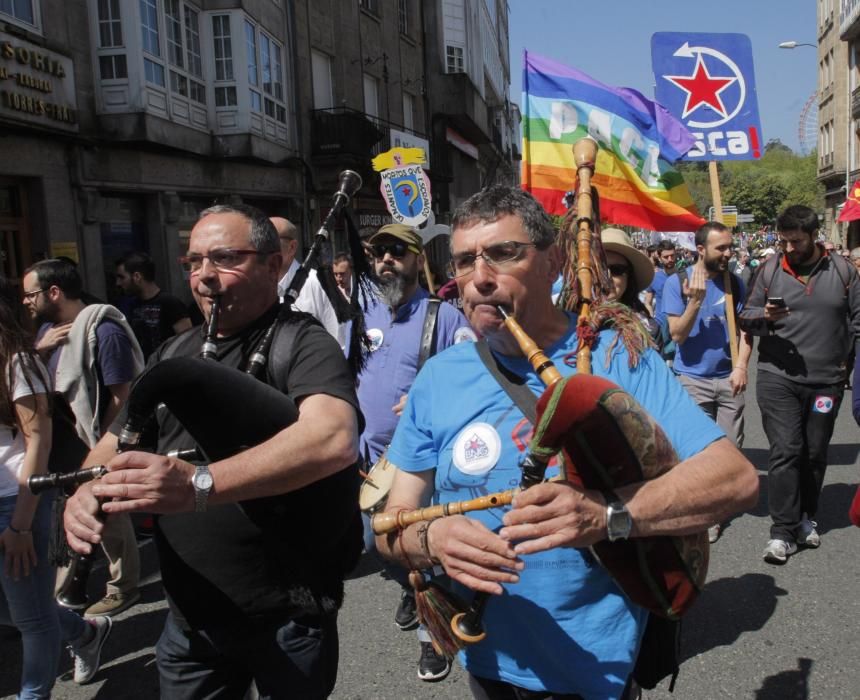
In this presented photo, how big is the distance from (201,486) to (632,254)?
2.69 metres

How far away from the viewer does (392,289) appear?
423cm

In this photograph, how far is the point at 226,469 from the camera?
177cm

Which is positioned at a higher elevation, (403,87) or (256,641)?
(403,87)

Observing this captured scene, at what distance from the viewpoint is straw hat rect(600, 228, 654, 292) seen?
3.79 meters

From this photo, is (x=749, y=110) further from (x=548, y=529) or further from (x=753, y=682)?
(x=548, y=529)

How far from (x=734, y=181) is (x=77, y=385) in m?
63.0

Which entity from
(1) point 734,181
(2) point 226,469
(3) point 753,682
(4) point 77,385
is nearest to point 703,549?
(2) point 226,469

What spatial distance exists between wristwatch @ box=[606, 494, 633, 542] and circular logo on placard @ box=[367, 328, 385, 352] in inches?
108

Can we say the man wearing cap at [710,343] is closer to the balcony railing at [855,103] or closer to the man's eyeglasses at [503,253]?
the man's eyeglasses at [503,253]

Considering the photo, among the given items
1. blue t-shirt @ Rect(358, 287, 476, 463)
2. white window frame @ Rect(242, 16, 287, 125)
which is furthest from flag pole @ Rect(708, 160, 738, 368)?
white window frame @ Rect(242, 16, 287, 125)

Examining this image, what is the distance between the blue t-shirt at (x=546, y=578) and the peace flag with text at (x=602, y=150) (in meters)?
2.70

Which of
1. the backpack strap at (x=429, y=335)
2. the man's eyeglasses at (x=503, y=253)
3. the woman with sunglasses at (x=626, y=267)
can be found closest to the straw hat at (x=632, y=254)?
the woman with sunglasses at (x=626, y=267)

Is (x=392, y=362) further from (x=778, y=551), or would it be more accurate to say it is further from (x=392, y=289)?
(x=778, y=551)

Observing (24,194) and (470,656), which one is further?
(24,194)
